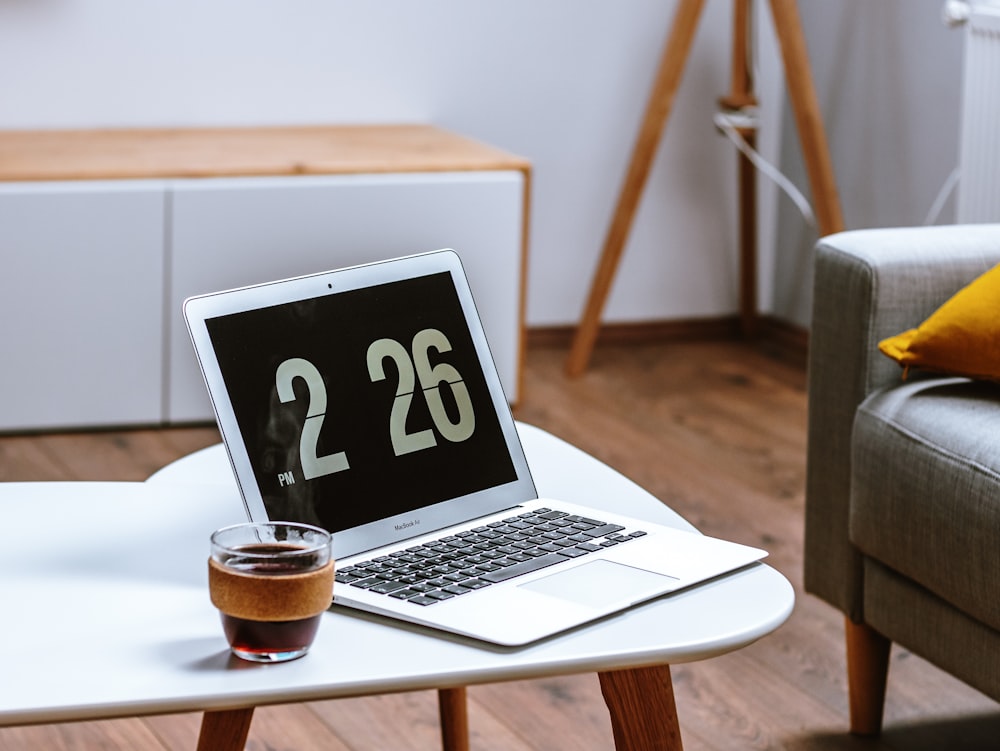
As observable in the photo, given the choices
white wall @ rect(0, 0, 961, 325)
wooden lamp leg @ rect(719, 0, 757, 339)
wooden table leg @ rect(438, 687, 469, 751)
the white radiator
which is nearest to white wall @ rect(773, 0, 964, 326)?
white wall @ rect(0, 0, 961, 325)

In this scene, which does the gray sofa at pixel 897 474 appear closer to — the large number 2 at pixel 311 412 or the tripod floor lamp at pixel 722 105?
the large number 2 at pixel 311 412

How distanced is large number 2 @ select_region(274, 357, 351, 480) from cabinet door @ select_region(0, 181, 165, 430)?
1751 millimetres

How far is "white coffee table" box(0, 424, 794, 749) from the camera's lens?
83 centimetres

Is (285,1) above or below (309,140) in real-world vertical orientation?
above

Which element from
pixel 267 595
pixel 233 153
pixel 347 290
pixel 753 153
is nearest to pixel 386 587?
pixel 267 595

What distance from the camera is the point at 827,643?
1.99 meters

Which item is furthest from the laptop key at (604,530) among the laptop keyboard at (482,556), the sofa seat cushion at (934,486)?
the sofa seat cushion at (934,486)

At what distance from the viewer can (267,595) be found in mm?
848

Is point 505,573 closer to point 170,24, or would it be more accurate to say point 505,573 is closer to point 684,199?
point 170,24

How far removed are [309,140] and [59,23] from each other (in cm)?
57

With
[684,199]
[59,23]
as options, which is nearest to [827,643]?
[684,199]

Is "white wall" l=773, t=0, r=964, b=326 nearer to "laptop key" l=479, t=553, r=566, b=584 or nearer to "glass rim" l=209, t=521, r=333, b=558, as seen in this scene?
"laptop key" l=479, t=553, r=566, b=584

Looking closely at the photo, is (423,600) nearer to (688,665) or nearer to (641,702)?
(641,702)

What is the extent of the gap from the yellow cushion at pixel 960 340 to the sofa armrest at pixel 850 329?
0.13 ft
